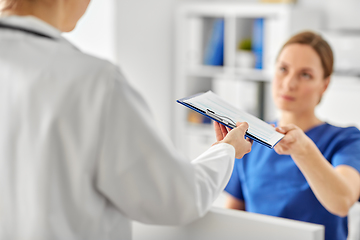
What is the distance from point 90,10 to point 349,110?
1.99 metres

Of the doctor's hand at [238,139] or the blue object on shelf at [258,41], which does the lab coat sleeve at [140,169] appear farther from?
the blue object on shelf at [258,41]

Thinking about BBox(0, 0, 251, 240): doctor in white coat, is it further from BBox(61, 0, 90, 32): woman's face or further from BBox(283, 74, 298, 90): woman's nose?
BBox(283, 74, 298, 90): woman's nose

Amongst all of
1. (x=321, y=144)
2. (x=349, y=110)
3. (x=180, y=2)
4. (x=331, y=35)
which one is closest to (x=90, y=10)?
(x=180, y=2)

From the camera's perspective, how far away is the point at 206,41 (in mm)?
3594

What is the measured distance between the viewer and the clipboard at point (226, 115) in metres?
0.93

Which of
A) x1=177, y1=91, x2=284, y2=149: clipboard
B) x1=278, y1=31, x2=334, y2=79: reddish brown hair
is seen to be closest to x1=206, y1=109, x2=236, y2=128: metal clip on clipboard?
x1=177, y1=91, x2=284, y2=149: clipboard

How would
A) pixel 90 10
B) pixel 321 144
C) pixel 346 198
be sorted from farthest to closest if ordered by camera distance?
pixel 90 10
pixel 321 144
pixel 346 198

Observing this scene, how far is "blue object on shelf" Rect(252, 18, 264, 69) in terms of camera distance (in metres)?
3.28

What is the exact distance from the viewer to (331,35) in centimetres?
285

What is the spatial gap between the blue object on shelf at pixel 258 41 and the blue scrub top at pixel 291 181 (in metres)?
1.90

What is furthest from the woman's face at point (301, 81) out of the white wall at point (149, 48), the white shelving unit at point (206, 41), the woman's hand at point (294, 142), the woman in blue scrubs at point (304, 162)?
the white wall at point (149, 48)

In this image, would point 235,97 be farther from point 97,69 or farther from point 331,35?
point 97,69

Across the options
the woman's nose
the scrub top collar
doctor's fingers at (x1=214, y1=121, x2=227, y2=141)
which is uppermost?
the scrub top collar

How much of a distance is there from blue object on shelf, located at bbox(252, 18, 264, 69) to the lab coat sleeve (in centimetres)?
272
